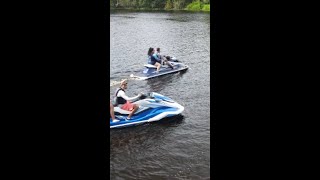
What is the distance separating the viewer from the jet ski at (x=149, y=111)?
6332 millimetres

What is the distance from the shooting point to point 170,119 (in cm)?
673

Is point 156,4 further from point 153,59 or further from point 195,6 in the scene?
point 153,59

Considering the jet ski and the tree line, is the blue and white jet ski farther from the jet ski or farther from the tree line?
the tree line

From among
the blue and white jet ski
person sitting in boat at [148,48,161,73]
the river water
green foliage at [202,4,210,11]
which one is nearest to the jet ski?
the river water

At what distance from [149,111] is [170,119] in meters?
0.44

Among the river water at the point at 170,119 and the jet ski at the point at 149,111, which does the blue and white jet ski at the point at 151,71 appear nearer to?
the river water at the point at 170,119

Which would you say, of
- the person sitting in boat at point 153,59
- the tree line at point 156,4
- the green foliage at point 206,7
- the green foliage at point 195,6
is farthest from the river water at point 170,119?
the tree line at point 156,4

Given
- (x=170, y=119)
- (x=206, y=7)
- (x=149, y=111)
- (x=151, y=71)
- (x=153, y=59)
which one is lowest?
(x=170, y=119)

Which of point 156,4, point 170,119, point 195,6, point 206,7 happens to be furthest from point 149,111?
point 156,4
